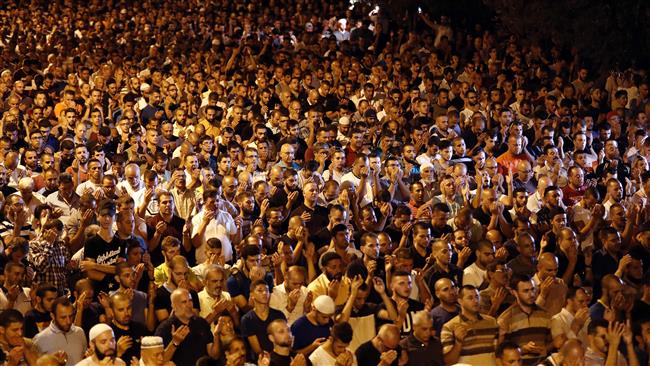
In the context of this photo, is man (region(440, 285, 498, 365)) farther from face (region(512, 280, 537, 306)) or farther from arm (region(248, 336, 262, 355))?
arm (region(248, 336, 262, 355))

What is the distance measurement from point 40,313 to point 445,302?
309 cm

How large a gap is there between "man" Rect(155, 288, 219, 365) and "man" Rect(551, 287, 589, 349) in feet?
8.50

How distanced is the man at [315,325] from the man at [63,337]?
1569 mm

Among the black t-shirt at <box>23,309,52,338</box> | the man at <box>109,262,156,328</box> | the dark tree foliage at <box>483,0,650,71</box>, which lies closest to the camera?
the black t-shirt at <box>23,309,52,338</box>

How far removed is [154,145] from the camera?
48.6 feet

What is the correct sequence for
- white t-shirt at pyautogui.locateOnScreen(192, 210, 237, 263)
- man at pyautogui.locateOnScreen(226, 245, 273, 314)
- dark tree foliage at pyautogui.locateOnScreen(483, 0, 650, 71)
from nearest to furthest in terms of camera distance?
man at pyautogui.locateOnScreen(226, 245, 273, 314) < white t-shirt at pyautogui.locateOnScreen(192, 210, 237, 263) < dark tree foliage at pyautogui.locateOnScreen(483, 0, 650, 71)

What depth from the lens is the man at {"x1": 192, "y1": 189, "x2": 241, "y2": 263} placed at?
11.8 metres

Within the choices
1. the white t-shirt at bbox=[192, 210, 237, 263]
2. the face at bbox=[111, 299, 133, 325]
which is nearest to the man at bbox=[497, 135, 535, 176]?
the white t-shirt at bbox=[192, 210, 237, 263]

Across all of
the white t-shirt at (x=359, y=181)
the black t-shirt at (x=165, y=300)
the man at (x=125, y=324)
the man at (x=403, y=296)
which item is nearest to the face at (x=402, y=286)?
the man at (x=403, y=296)

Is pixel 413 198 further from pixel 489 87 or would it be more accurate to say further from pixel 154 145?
pixel 489 87

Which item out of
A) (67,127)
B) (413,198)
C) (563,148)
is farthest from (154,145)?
(563,148)

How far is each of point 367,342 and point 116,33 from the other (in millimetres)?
15275

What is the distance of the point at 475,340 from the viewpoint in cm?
932

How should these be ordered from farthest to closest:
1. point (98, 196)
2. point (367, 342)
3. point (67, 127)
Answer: point (67, 127) → point (98, 196) → point (367, 342)
